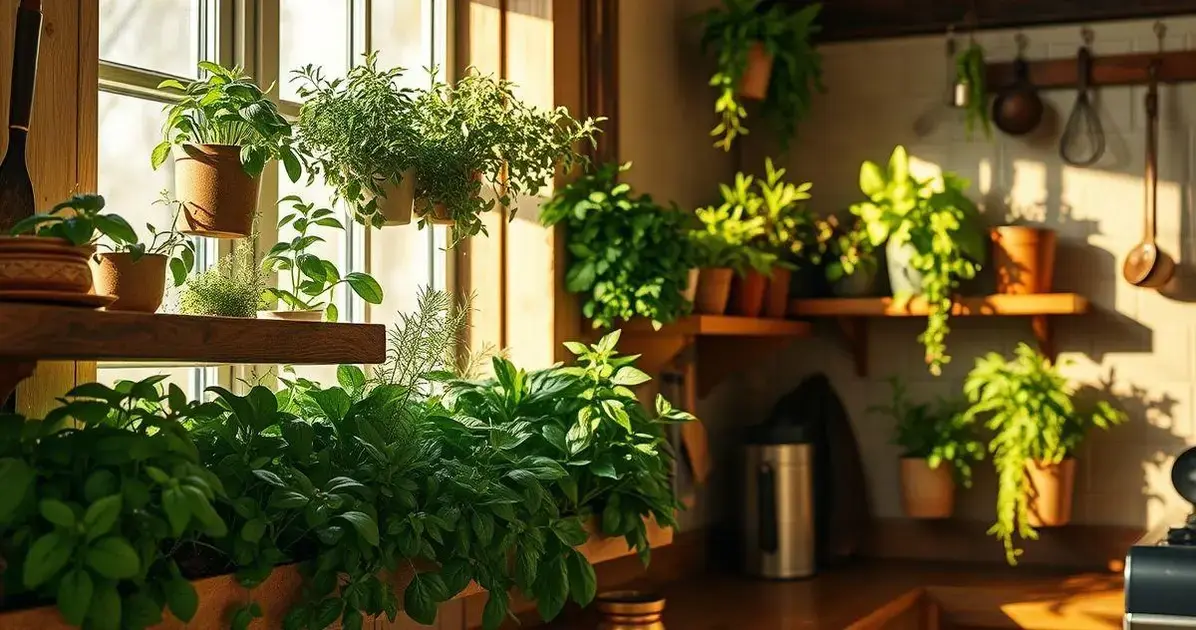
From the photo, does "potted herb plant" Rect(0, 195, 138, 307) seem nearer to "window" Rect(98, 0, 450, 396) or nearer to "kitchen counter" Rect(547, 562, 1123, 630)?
"window" Rect(98, 0, 450, 396)

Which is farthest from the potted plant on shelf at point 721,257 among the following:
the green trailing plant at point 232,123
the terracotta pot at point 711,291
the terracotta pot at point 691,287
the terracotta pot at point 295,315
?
the green trailing plant at point 232,123

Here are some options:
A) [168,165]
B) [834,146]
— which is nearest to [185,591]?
[168,165]

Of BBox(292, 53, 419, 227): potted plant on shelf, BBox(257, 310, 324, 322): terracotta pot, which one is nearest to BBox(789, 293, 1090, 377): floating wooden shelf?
BBox(292, 53, 419, 227): potted plant on shelf

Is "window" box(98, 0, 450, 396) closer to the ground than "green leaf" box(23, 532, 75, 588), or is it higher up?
higher up

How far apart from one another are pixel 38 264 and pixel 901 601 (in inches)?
86.9

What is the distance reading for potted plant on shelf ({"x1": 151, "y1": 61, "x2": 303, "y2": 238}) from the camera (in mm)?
1586

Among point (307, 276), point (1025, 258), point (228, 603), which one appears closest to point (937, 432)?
point (1025, 258)

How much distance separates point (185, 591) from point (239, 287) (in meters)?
0.50

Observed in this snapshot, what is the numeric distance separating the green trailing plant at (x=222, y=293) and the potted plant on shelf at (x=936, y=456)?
2.19m

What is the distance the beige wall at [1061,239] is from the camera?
11.3 feet

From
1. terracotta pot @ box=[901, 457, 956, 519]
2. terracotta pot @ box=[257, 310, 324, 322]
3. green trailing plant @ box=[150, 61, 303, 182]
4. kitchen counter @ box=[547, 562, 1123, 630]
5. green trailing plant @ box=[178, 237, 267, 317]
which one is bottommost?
kitchen counter @ box=[547, 562, 1123, 630]

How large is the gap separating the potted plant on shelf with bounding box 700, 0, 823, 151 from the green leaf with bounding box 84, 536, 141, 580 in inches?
88.9

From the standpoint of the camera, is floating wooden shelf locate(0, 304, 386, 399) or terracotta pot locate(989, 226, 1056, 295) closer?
floating wooden shelf locate(0, 304, 386, 399)

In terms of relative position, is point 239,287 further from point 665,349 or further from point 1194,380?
point 1194,380
